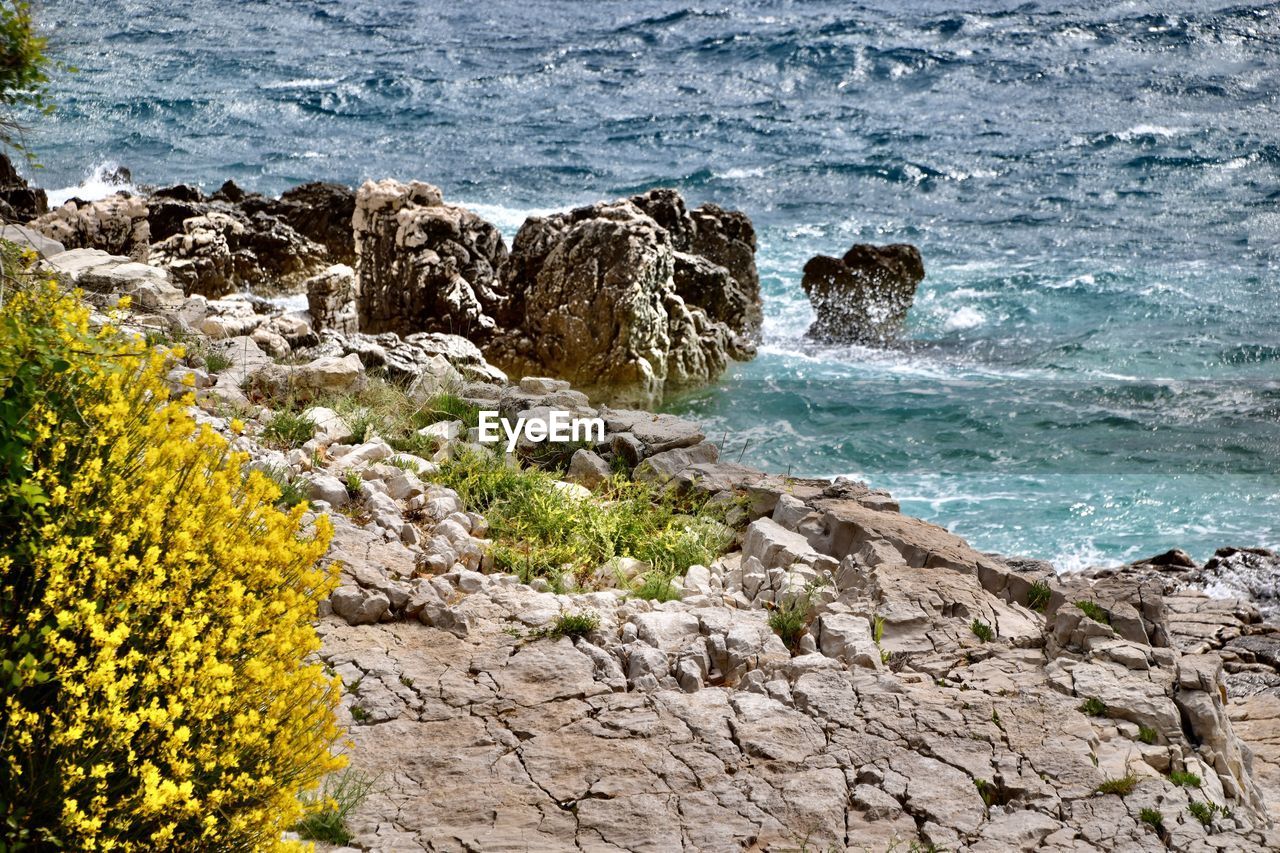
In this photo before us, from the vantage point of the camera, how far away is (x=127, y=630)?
2865 millimetres

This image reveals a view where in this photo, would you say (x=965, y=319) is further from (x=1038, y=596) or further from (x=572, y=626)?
(x=572, y=626)

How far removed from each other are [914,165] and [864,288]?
877 cm

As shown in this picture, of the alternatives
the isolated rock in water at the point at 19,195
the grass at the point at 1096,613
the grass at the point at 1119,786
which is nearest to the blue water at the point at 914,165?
the isolated rock in water at the point at 19,195

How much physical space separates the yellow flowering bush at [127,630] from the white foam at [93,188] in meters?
17.6

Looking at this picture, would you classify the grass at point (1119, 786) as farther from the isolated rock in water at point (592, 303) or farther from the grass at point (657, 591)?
the isolated rock in water at point (592, 303)

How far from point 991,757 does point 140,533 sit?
3352 millimetres

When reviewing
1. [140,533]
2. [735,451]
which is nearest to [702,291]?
[735,451]

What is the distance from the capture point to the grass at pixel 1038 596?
588cm

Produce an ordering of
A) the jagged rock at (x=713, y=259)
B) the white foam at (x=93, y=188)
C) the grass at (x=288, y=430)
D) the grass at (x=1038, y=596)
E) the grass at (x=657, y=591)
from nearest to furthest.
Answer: the grass at (x=657, y=591) → the grass at (x=1038, y=596) → the grass at (x=288, y=430) → the jagged rock at (x=713, y=259) → the white foam at (x=93, y=188)

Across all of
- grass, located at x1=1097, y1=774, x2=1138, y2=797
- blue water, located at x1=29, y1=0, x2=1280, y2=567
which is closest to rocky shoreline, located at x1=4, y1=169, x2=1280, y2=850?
grass, located at x1=1097, y1=774, x2=1138, y2=797

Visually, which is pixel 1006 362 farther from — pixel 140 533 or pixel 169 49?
pixel 169 49

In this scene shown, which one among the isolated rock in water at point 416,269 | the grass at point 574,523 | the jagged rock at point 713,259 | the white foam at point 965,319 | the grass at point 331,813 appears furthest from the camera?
the white foam at point 965,319

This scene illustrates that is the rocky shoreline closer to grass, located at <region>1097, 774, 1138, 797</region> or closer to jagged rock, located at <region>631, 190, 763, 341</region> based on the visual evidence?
grass, located at <region>1097, 774, 1138, 797</region>

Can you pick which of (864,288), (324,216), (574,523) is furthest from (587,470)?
(324,216)
